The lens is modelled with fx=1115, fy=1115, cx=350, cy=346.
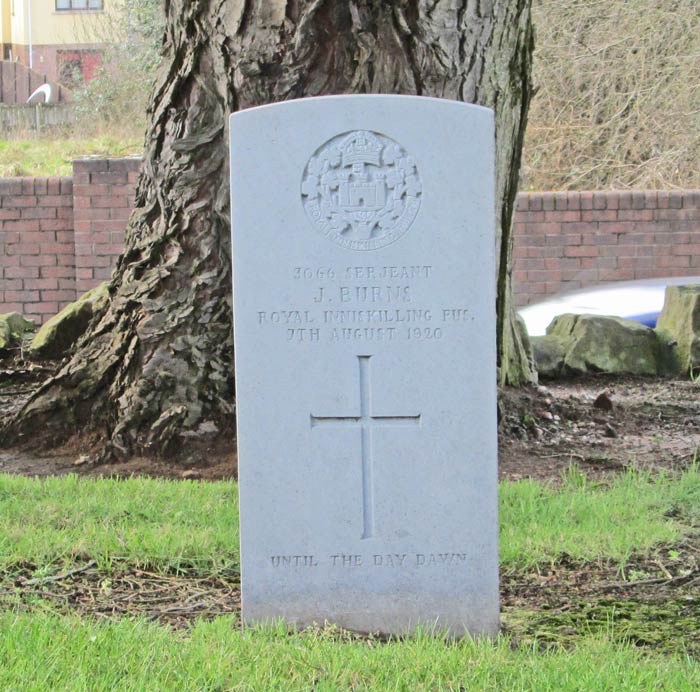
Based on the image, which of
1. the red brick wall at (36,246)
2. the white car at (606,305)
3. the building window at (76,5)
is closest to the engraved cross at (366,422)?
the white car at (606,305)

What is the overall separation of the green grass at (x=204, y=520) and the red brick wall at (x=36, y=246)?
6.91 m

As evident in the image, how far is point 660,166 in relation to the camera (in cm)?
1552

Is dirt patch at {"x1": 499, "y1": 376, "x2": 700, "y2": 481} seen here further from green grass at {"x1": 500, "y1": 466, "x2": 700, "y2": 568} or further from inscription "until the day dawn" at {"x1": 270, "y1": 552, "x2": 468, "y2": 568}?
inscription "until the day dawn" at {"x1": 270, "y1": 552, "x2": 468, "y2": 568}

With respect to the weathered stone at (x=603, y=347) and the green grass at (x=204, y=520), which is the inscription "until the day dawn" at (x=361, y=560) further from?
the weathered stone at (x=603, y=347)

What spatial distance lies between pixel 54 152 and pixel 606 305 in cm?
1070

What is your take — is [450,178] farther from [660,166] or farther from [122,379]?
[660,166]

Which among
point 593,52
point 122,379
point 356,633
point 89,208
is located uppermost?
point 593,52

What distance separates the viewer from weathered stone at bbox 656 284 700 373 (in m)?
8.86

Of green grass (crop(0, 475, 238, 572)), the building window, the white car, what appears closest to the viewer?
green grass (crop(0, 475, 238, 572))

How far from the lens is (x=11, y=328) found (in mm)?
9922

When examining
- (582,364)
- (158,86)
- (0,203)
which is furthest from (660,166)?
(158,86)

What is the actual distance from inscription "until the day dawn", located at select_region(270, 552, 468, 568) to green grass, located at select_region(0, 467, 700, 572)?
2.55 ft

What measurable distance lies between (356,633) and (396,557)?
268mm

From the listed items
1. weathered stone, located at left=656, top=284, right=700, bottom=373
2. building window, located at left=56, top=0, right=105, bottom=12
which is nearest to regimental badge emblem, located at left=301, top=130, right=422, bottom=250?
weathered stone, located at left=656, top=284, right=700, bottom=373
